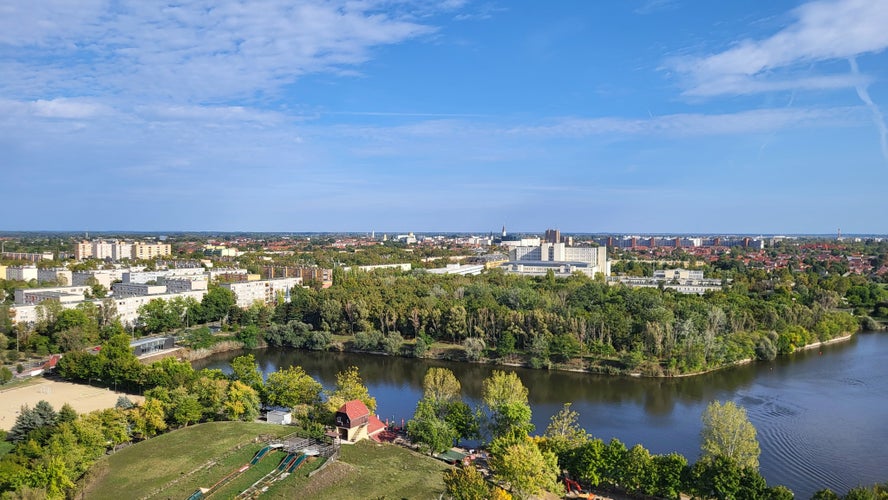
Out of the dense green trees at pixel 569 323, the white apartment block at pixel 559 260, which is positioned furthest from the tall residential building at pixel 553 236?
the dense green trees at pixel 569 323

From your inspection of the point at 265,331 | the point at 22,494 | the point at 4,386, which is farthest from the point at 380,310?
the point at 22,494

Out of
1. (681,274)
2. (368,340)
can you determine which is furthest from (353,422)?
(681,274)

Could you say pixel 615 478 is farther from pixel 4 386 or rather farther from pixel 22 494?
pixel 4 386

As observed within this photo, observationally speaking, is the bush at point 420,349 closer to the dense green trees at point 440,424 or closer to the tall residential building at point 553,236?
the dense green trees at point 440,424

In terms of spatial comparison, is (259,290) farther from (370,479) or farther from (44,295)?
(370,479)

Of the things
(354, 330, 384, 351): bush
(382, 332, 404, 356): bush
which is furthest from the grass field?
(354, 330, 384, 351): bush

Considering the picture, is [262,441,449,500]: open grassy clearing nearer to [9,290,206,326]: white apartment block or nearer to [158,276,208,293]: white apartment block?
[9,290,206,326]: white apartment block
